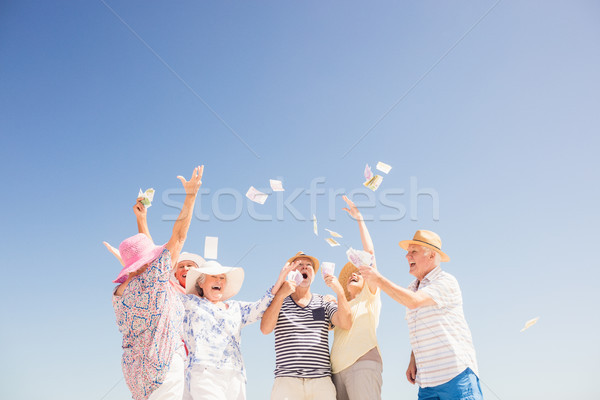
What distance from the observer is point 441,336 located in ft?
14.9

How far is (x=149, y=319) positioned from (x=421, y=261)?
3.10m

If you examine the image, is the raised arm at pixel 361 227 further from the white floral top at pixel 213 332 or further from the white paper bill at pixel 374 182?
the white floral top at pixel 213 332

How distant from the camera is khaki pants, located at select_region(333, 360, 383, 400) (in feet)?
16.2

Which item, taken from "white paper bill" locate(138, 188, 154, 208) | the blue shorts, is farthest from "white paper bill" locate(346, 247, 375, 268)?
"white paper bill" locate(138, 188, 154, 208)

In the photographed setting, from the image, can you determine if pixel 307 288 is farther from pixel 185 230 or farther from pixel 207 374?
pixel 185 230

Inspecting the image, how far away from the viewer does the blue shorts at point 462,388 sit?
169 inches

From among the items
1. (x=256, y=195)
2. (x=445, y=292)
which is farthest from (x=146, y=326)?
(x=256, y=195)

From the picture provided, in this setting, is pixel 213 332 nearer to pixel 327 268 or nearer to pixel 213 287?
pixel 213 287

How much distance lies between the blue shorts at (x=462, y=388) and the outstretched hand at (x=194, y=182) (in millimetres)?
3189

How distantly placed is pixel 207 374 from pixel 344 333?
5.68ft

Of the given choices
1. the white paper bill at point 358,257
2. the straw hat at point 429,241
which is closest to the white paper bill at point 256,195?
the white paper bill at point 358,257

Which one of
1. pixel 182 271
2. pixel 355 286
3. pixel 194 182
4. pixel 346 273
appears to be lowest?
pixel 355 286

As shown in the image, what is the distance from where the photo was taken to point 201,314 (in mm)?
4938

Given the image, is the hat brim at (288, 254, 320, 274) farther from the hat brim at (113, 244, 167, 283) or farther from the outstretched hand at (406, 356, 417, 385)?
the hat brim at (113, 244, 167, 283)
